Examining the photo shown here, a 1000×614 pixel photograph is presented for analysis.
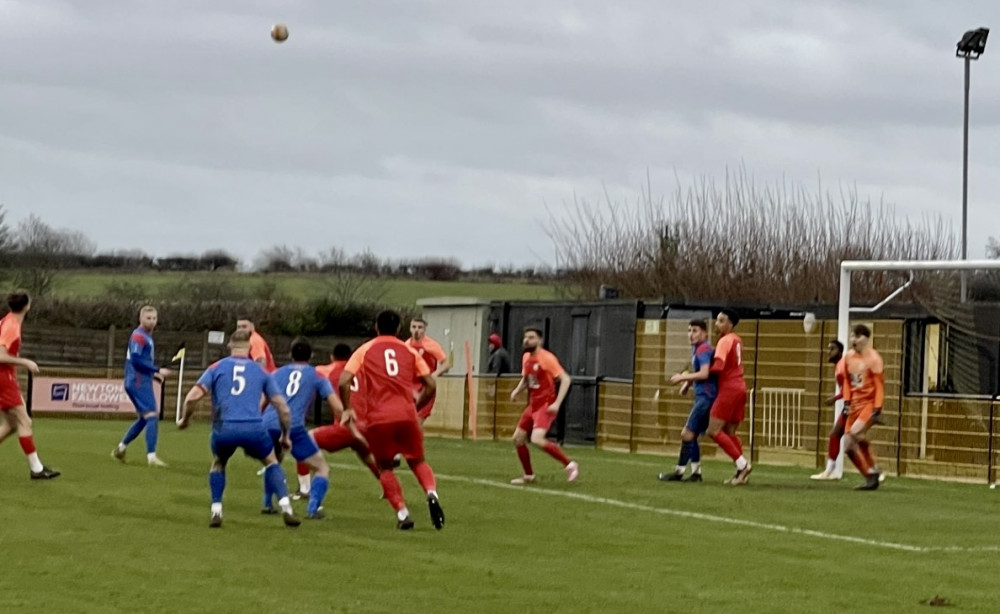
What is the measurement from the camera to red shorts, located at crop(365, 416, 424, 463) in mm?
14648

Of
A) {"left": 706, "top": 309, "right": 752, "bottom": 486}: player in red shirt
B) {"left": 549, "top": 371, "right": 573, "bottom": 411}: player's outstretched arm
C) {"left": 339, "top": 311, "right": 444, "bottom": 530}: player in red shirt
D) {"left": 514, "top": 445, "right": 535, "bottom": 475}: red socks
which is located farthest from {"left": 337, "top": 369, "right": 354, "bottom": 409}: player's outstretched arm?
{"left": 706, "top": 309, "right": 752, "bottom": 486}: player in red shirt

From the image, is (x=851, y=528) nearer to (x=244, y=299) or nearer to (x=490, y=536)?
(x=490, y=536)

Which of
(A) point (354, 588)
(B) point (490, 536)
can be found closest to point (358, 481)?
(B) point (490, 536)

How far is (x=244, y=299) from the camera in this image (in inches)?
2275

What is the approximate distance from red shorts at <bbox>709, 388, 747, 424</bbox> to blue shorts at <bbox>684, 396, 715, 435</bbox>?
247mm

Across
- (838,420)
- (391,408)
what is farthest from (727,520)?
(838,420)

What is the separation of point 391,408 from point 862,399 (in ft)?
28.0

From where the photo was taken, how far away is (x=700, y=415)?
21.2 meters

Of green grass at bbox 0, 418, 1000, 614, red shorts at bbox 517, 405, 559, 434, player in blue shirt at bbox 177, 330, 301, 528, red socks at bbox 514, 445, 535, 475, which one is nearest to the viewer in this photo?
green grass at bbox 0, 418, 1000, 614

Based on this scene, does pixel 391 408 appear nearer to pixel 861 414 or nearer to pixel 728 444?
pixel 728 444

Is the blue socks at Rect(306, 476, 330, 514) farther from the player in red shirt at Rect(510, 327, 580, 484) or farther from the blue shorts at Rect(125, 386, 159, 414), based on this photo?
the blue shorts at Rect(125, 386, 159, 414)

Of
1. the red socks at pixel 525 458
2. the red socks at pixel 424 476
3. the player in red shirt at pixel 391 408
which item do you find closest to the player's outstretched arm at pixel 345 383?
the player in red shirt at pixel 391 408

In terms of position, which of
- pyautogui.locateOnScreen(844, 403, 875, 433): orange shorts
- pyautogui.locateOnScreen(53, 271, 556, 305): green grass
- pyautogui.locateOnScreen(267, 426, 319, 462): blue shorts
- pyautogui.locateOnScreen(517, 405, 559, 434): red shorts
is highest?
pyautogui.locateOnScreen(53, 271, 556, 305): green grass

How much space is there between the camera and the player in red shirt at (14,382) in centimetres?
1839
